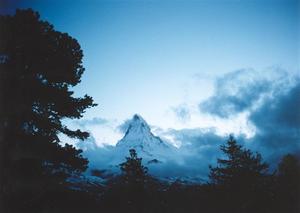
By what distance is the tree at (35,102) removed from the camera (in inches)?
432

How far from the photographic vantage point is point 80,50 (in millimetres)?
14484

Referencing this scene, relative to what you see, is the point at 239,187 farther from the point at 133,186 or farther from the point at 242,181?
the point at 133,186

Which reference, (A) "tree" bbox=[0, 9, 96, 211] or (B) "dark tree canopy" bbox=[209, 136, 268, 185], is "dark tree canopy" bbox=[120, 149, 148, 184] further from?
(A) "tree" bbox=[0, 9, 96, 211]

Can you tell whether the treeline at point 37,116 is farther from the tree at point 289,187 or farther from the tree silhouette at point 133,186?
the tree silhouette at point 133,186

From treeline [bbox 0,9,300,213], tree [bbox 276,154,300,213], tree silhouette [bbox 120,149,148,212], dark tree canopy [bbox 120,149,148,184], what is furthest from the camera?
dark tree canopy [bbox 120,149,148,184]

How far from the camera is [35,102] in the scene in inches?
488

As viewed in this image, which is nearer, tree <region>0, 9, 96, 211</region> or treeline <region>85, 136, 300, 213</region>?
tree <region>0, 9, 96, 211</region>

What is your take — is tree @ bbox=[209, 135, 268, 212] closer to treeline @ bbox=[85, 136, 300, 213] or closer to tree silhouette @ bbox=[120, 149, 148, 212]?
treeline @ bbox=[85, 136, 300, 213]

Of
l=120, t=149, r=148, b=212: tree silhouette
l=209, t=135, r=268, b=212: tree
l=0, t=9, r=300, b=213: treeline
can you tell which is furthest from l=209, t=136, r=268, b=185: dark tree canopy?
l=0, t=9, r=300, b=213: treeline

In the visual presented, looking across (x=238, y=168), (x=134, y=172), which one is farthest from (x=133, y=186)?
(x=238, y=168)

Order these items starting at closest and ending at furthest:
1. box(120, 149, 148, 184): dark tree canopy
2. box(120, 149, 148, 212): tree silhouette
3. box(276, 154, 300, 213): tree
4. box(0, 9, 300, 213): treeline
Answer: box(0, 9, 300, 213): treeline < box(276, 154, 300, 213): tree < box(120, 149, 148, 212): tree silhouette < box(120, 149, 148, 184): dark tree canopy

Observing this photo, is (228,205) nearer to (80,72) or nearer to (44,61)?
(80,72)


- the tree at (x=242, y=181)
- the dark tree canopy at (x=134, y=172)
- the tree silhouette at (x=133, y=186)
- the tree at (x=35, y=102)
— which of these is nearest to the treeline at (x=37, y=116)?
the tree at (x=35, y=102)

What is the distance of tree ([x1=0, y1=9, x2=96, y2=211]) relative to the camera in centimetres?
1098
